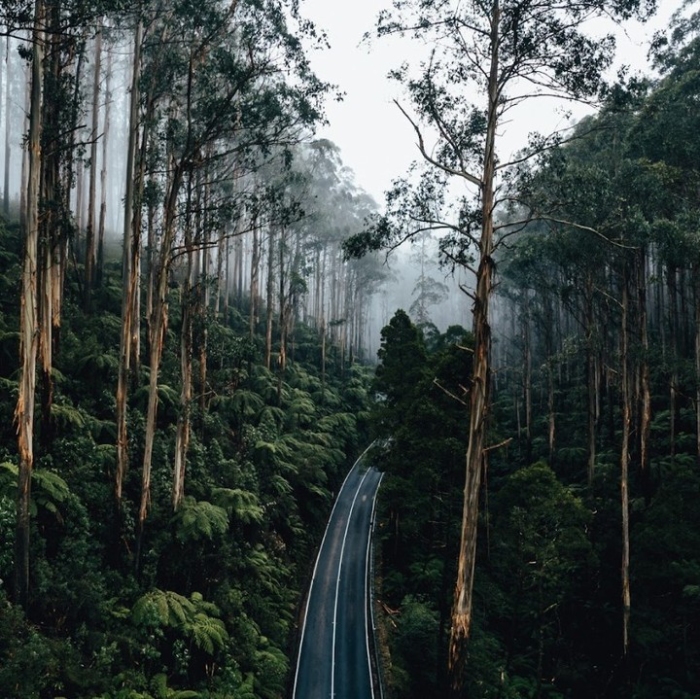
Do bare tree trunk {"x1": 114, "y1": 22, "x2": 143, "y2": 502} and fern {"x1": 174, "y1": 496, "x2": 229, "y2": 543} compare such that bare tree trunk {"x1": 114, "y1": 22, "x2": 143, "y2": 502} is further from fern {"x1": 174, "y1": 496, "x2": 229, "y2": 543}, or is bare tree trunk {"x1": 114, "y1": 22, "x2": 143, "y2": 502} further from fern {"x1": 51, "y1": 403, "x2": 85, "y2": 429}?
fern {"x1": 174, "y1": 496, "x2": 229, "y2": 543}

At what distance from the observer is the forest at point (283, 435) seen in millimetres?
9742

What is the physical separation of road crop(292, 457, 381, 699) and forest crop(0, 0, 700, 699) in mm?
946

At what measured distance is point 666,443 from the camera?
26.1 meters

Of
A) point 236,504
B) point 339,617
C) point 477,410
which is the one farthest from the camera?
point 339,617

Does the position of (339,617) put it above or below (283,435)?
below

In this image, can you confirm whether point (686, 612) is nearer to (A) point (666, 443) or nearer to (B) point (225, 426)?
(A) point (666, 443)

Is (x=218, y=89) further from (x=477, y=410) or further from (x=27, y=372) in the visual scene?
(x=477, y=410)

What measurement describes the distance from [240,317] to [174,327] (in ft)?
48.2

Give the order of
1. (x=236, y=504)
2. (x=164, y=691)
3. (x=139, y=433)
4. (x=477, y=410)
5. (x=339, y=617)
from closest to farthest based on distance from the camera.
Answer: (x=477, y=410)
(x=164, y=691)
(x=139, y=433)
(x=236, y=504)
(x=339, y=617)

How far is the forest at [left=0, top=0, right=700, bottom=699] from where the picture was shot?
9742 millimetres

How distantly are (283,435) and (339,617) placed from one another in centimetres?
953

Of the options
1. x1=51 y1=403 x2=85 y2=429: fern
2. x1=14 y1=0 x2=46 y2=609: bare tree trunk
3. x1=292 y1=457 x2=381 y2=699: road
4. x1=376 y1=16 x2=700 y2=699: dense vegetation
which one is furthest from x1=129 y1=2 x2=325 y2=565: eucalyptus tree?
x1=292 y1=457 x2=381 y2=699: road

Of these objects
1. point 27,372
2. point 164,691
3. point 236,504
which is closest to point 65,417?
point 27,372

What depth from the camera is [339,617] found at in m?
22.8
